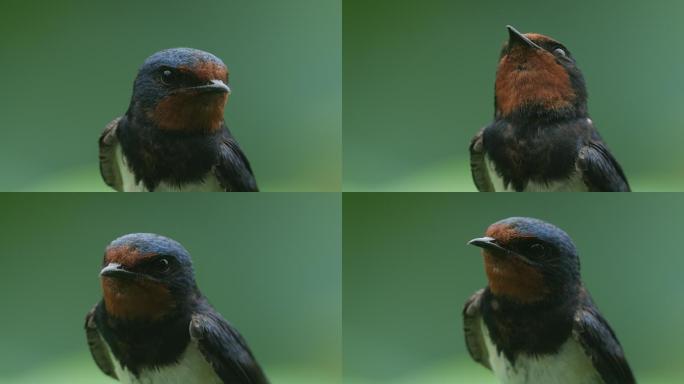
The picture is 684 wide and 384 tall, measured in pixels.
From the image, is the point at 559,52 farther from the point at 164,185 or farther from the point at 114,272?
the point at 114,272

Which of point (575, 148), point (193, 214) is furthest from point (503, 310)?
point (193, 214)

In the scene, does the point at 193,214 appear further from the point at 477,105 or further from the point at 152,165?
the point at 477,105

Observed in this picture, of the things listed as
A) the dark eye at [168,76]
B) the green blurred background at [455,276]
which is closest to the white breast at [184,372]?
the green blurred background at [455,276]

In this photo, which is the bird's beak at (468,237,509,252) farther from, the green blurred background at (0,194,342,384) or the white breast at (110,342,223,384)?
the white breast at (110,342,223,384)

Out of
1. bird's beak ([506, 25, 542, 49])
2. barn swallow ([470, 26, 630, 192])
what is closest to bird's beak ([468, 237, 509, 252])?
barn swallow ([470, 26, 630, 192])

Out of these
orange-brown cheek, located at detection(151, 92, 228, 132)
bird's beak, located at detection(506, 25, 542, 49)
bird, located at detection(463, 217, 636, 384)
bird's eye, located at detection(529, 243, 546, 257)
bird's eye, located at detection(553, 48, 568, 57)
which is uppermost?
bird's beak, located at detection(506, 25, 542, 49)

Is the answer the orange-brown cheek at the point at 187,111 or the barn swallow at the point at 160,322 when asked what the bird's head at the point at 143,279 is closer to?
the barn swallow at the point at 160,322
